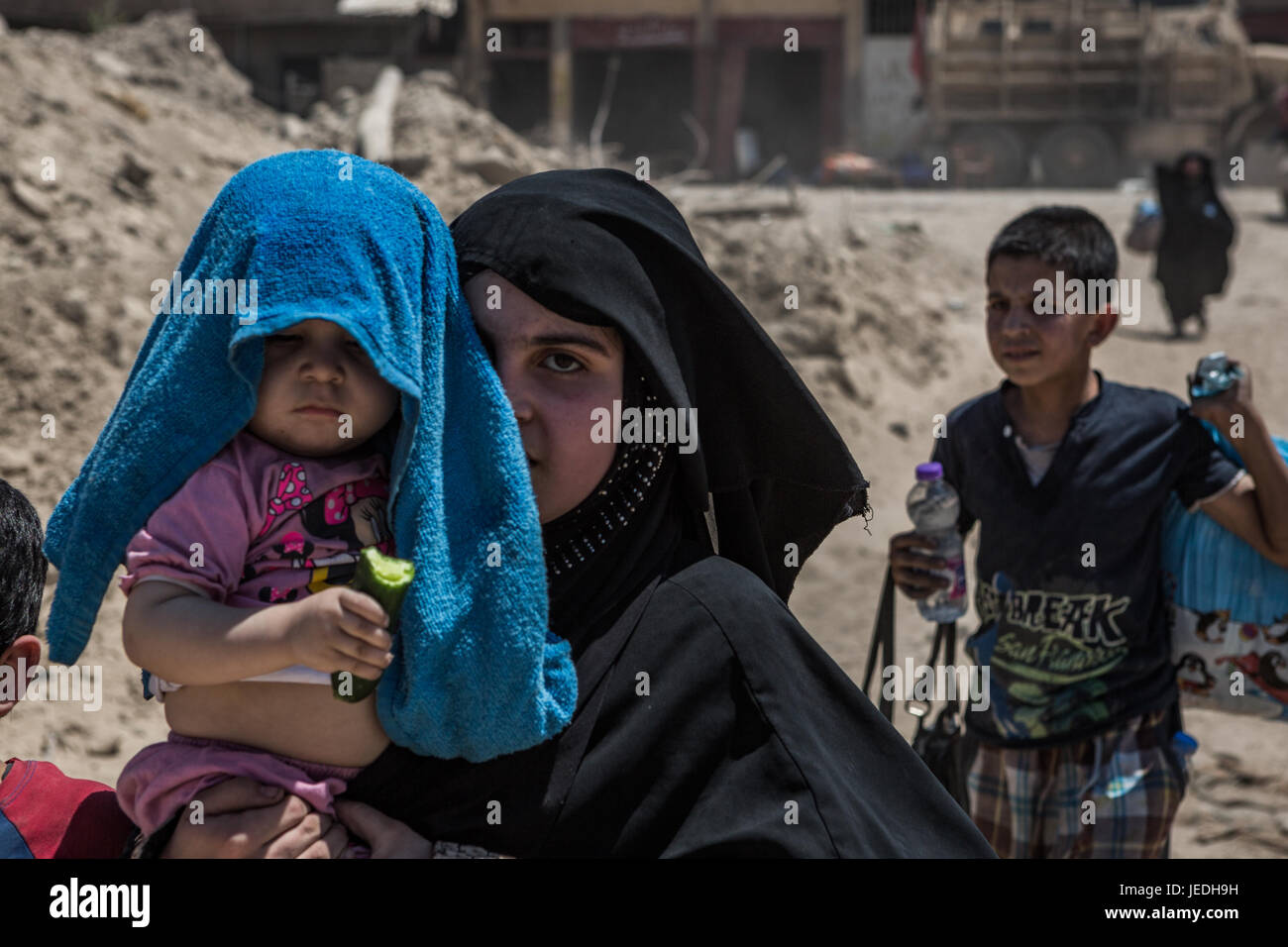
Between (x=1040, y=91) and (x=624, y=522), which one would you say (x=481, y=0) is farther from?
(x=624, y=522)

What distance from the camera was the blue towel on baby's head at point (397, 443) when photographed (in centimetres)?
154

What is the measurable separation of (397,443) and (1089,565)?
6.77 ft

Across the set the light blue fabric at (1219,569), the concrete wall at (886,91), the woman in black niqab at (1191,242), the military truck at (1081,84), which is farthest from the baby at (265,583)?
the concrete wall at (886,91)

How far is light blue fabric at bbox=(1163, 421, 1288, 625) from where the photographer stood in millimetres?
3053

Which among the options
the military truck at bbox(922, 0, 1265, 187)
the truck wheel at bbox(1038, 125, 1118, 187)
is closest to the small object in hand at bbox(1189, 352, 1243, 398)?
the military truck at bbox(922, 0, 1265, 187)

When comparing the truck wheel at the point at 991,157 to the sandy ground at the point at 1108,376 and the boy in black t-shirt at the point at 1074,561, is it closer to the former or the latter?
the sandy ground at the point at 1108,376

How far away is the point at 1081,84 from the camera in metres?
20.9

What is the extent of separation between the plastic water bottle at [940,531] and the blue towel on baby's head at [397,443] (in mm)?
1707

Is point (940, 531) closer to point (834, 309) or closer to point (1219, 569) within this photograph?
point (1219, 569)

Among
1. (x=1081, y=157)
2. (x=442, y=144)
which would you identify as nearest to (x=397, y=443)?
(x=442, y=144)

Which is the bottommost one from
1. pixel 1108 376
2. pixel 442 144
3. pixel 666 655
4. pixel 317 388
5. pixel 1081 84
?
pixel 1108 376
